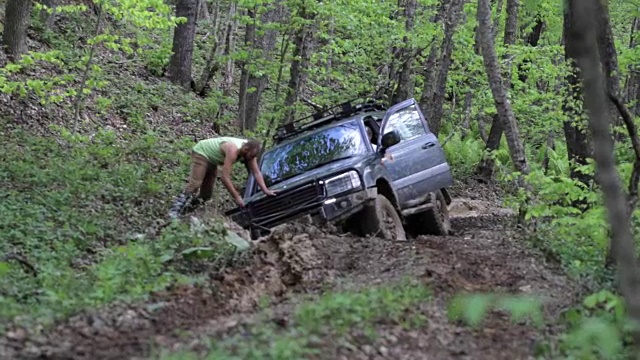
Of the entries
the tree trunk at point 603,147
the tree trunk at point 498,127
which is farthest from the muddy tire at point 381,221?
the tree trunk at point 498,127

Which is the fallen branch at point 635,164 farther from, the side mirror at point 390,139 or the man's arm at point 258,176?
the man's arm at point 258,176

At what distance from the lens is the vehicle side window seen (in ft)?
39.3

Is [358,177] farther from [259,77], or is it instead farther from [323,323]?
[259,77]

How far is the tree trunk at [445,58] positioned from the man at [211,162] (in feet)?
23.3

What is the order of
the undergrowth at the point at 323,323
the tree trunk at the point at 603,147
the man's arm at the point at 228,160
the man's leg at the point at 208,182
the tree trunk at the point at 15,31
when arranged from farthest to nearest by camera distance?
the tree trunk at the point at 15,31 → the man's leg at the point at 208,182 → the man's arm at the point at 228,160 → the undergrowth at the point at 323,323 → the tree trunk at the point at 603,147

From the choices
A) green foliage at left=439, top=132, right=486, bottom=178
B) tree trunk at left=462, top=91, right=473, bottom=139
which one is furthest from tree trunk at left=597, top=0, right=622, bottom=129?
green foliage at left=439, top=132, right=486, bottom=178

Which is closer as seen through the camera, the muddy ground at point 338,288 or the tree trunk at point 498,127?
the muddy ground at point 338,288

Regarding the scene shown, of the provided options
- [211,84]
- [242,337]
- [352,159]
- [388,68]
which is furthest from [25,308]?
[211,84]

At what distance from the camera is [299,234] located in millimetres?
8969

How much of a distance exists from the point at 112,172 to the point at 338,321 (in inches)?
335

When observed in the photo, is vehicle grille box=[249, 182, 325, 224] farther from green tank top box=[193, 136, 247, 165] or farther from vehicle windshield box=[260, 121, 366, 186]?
green tank top box=[193, 136, 247, 165]

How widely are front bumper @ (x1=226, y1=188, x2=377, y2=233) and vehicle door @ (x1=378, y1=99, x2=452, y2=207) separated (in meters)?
1.37

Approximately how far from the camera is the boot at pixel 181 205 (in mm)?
11391

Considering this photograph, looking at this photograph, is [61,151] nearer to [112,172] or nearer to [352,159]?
[112,172]
